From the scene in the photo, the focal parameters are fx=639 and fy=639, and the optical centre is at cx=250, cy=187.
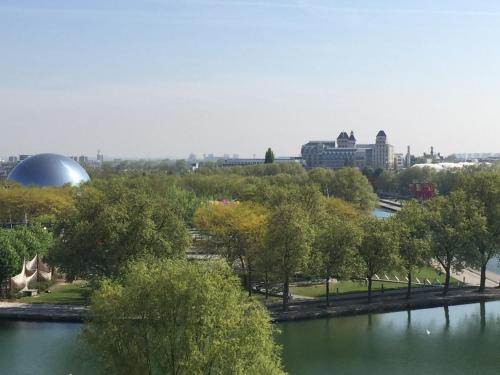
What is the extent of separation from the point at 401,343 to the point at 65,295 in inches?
1013

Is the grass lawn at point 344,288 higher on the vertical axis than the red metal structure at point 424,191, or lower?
lower

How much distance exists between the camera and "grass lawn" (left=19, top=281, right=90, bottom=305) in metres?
47.1

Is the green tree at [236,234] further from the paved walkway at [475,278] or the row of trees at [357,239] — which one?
the paved walkway at [475,278]

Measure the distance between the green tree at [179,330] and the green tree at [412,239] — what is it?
79.4ft

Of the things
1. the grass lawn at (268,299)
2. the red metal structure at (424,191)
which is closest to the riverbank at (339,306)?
the grass lawn at (268,299)

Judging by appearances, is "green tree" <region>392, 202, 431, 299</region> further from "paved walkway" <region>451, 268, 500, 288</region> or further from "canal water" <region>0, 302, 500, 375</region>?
"paved walkway" <region>451, 268, 500, 288</region>

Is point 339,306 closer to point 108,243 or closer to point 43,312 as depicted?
point 108,243

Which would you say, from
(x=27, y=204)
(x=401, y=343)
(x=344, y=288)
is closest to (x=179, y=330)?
(x=401, y=343)

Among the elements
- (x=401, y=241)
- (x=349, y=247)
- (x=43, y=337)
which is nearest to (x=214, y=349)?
(x=43, y=337)

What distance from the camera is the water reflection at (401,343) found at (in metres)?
34.7

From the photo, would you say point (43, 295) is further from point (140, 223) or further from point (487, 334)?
point (487, 334)

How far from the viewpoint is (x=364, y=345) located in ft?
127

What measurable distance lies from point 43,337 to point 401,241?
2554 cm

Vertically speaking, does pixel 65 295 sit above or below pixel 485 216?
below
